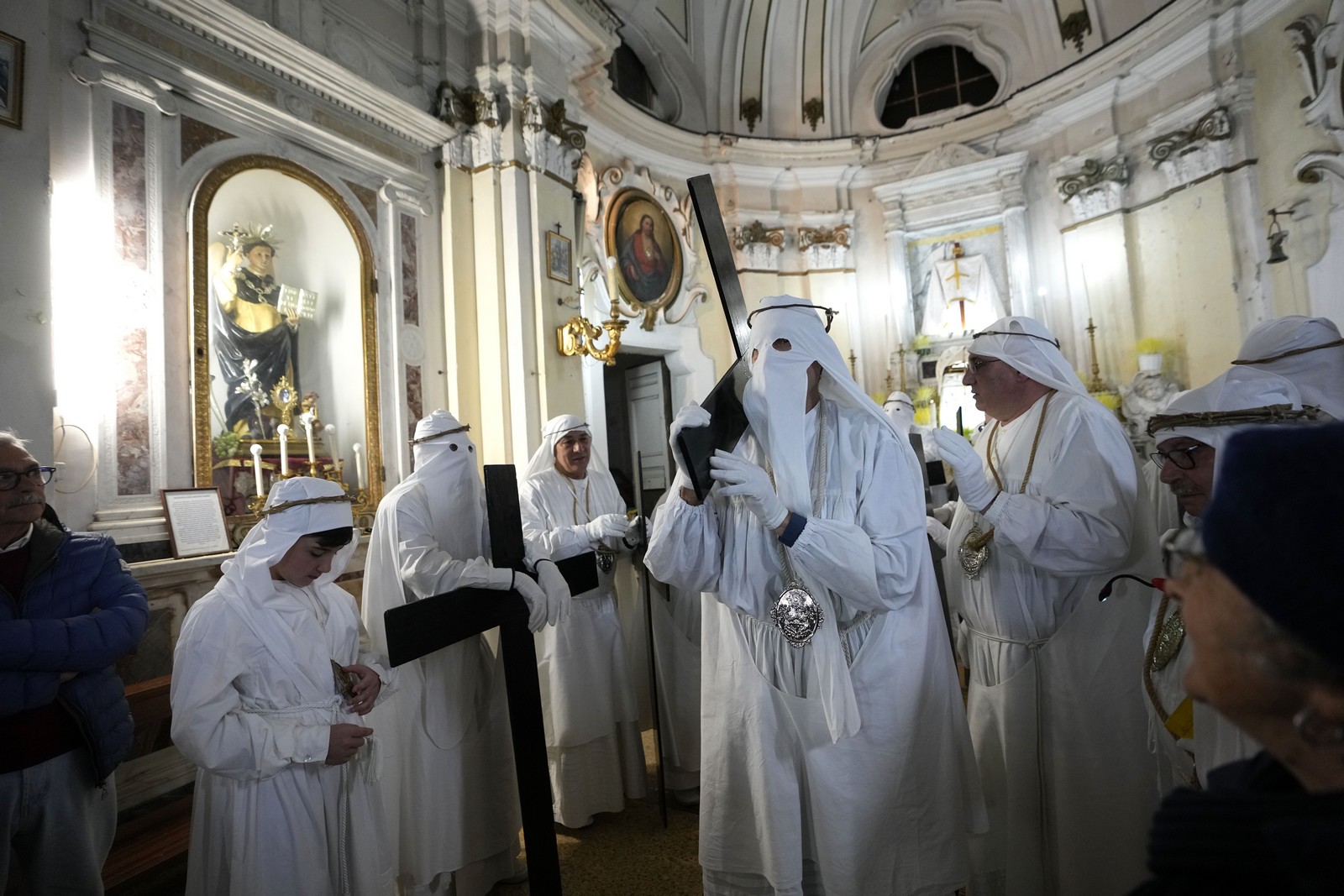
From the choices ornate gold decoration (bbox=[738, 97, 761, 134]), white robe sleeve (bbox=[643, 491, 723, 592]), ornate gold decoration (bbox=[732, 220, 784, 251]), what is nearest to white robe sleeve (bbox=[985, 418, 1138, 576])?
white robe sleeve (bbox=[643, 491, 723, 592])

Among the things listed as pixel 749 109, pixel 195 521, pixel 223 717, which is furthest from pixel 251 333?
pixel 749 109

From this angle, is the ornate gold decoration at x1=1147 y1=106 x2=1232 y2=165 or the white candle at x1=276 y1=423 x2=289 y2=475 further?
the ornate gold decoration at x1=1147 y1=106 x2=1232 y2=165

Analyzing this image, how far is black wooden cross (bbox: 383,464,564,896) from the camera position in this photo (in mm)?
2602

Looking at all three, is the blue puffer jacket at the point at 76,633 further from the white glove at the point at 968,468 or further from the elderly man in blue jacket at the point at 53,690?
the white glove at the point at 968,468

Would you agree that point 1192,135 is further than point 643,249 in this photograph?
No

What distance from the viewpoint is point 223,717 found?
6.52ft

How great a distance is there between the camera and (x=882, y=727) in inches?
87.7

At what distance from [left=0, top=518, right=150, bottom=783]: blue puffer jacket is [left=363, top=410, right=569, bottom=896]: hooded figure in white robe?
35.0 inches

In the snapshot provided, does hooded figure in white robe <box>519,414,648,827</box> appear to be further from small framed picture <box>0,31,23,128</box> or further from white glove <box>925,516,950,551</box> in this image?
small framed picture <box>0,31,23,128</box>

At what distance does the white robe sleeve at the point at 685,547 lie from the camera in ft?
7.77

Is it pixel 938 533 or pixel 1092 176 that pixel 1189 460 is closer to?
pixel 938 533

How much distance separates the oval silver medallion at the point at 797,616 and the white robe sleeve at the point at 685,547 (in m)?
0.25

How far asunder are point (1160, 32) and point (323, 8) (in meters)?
9.17

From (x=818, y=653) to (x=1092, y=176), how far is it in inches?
377
